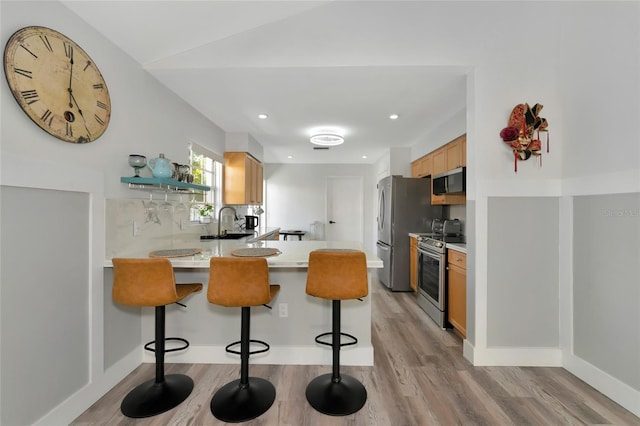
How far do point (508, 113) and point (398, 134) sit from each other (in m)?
1.98

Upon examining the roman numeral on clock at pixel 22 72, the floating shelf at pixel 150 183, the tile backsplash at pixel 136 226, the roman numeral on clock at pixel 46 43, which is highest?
the roman numeral on clock at pixel 46 43

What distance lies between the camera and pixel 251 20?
7.02 ft

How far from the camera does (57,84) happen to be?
1516 mm

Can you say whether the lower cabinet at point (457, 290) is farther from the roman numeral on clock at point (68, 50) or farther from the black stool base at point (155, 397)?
the roman numeral on clock at point (68, 50)

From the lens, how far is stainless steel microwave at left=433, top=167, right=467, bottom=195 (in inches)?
113

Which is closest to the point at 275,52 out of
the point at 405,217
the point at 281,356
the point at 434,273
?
the point at 281,356

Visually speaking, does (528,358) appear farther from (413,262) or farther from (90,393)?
(90,393)

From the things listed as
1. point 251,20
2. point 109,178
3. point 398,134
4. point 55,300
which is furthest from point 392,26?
point 55,300

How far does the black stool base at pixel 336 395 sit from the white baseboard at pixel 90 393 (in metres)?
1.38

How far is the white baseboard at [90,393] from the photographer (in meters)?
1.53

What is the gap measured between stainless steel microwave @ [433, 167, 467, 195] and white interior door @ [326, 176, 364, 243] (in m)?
3.34

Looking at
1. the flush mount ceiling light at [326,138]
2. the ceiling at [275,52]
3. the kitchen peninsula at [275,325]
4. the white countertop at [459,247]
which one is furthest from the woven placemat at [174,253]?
the flush mount ceiling light at [326,138]

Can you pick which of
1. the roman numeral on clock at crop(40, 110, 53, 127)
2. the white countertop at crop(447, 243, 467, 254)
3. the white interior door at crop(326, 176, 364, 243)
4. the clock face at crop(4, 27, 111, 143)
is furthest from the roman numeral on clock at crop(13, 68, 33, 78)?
the white interior door at crop(326, 176, 364, 243)

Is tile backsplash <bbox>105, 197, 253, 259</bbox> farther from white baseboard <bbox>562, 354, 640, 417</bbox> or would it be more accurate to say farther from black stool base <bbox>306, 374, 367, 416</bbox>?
white baseboard <bbox>562, 354, 640, 417</bbox>
